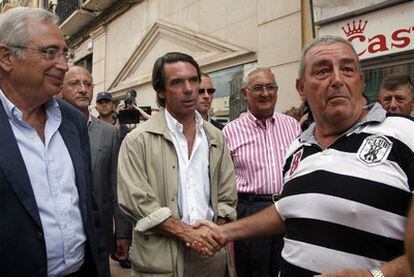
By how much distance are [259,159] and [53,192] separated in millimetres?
1738

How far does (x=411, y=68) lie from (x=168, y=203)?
3700 millimetres

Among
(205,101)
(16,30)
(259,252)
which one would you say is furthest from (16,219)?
(205,101)

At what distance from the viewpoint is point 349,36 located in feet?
15.7

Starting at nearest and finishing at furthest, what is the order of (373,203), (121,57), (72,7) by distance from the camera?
1. (373,203)
2. (121,57)
3. (72,7)

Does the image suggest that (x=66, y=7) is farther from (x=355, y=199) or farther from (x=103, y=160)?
(x=355, y=199)

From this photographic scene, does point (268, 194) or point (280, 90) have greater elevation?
point (280, 90)

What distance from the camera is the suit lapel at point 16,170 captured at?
1.42 metres

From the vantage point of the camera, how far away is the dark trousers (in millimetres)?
2770

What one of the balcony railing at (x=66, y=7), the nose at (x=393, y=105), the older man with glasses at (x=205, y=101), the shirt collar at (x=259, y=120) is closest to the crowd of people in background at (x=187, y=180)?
the shirt collar at (x=259, y=120)

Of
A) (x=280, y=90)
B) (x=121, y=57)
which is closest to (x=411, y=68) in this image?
(x=280, y=90)

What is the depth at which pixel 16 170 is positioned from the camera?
4.73 feet

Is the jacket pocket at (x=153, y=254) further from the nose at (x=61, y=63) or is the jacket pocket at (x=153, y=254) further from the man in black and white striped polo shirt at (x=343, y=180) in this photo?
the nose at (x=61, y=63)

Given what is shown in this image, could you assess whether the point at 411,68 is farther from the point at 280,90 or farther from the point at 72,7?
the point at 72,7

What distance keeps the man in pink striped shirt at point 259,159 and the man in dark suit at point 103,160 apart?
3.24ft
